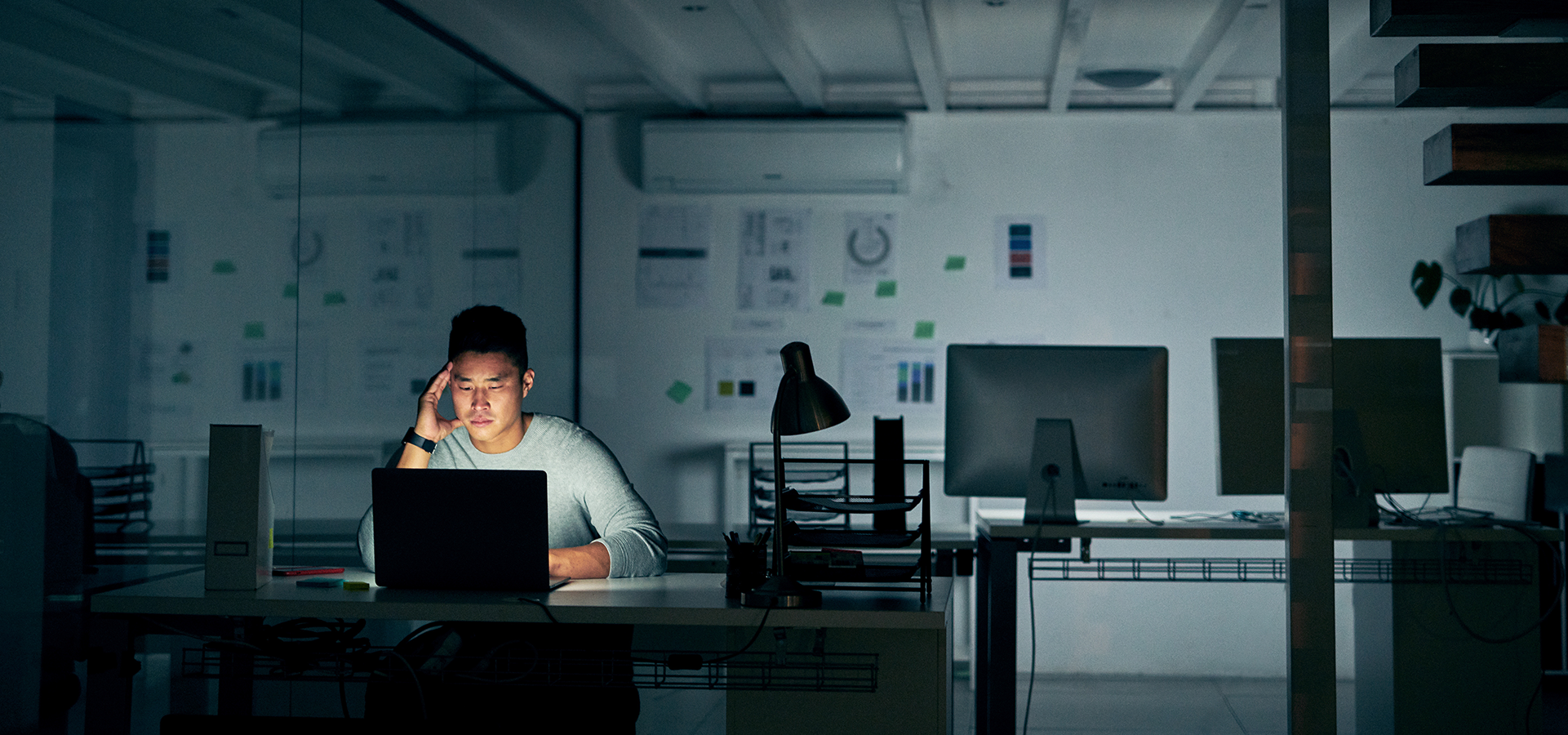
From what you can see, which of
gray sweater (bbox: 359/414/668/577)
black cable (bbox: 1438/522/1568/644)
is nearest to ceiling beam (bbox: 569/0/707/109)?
gray sweater (bbox: 359/414/668/577)

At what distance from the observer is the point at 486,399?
8.03ft

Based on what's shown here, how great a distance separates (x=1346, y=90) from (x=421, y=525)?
3907 mm

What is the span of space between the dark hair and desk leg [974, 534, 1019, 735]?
4.24 ft

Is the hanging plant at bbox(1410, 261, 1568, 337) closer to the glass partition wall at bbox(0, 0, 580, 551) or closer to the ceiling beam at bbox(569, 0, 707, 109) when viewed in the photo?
the ceiling beam at bbox(569, 0, 707, 109)

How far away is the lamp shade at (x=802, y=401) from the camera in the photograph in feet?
6.26

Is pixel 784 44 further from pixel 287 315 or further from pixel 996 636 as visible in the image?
pixel 996 636

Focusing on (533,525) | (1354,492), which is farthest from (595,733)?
(1354,492)

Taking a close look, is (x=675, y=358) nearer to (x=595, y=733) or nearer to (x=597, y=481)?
(x=597, y=481)

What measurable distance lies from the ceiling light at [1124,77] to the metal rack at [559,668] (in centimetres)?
310

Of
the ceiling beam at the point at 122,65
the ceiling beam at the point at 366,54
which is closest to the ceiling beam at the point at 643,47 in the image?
the ceiling beam at the point at 366,54

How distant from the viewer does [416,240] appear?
11.1ft

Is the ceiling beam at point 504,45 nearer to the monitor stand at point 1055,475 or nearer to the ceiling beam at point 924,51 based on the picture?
the ceiling beam at point 924,51

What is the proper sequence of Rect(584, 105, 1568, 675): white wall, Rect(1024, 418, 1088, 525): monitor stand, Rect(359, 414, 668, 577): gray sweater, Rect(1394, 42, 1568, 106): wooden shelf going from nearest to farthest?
1. Rect(1394, 42, 1568, 106): wooden shelf
2. Rect(359, 414, 668, 577): gray sweater
3. Rect(1024, 418, 1088, 525): monitor stand
4. Rect(584, 105, 1568, 675): white wall

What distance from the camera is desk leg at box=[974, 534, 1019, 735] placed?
109 inches
